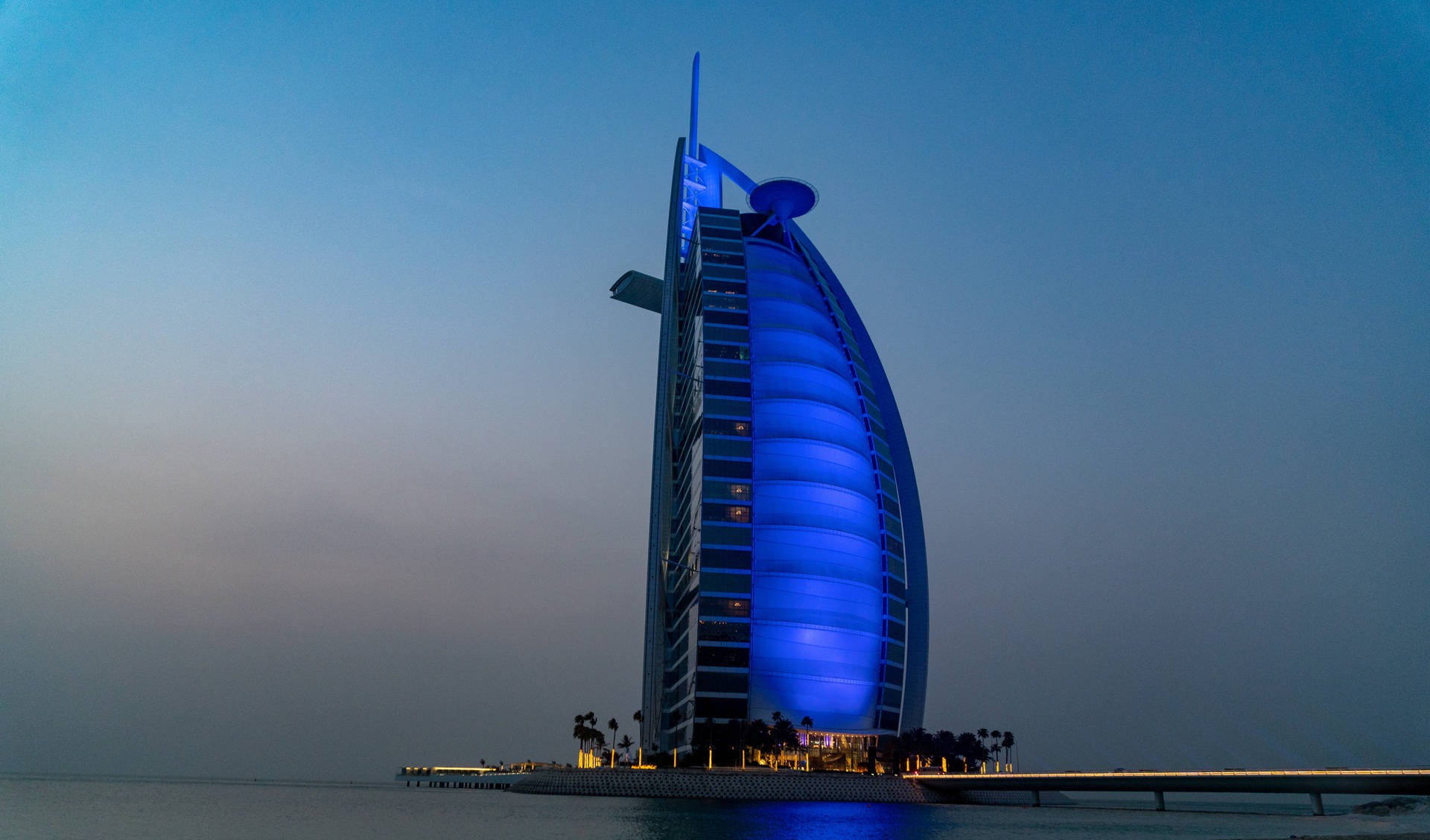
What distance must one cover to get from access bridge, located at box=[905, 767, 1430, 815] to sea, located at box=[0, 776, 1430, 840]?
8.55ft

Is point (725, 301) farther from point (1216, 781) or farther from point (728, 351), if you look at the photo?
point (1216, 781)

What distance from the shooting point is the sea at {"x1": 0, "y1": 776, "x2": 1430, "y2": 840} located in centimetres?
5825

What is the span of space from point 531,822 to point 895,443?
7754 centimetres

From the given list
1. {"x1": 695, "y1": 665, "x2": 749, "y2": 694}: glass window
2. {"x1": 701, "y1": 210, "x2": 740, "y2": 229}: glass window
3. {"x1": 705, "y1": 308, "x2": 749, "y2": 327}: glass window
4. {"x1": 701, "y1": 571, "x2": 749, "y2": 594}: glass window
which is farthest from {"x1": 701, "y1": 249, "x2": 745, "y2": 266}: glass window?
{"x1": 695, "y1": 665, "x2": 749, "y2": 694}: glass window

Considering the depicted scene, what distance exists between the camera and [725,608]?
10806 centimetres

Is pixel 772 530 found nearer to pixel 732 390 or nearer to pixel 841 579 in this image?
pixel 841 579

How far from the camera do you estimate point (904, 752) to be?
369 ft

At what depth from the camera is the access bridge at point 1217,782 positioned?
6197 centimetres

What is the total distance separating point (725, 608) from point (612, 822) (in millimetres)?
44908

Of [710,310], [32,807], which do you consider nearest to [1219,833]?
[710,310]

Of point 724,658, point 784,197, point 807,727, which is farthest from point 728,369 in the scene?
point 807,727

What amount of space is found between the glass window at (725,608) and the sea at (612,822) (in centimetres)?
1981

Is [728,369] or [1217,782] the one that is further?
[728,369]

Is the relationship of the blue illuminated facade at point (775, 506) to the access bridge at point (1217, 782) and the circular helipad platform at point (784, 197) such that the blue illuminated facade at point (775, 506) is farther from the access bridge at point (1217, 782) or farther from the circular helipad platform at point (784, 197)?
the access bridge at point (1217, 782)
